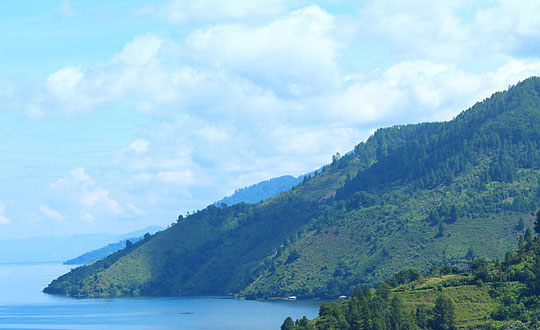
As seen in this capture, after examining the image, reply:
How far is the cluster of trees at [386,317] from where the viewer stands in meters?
151

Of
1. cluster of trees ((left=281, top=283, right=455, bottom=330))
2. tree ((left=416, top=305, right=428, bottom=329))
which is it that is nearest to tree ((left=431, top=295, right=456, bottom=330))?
cluster of trees ((left=281, top=283, right=455, bottom=330))

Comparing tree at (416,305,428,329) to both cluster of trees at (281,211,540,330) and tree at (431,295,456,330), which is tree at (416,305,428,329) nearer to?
cluster of trees at (281,211,540,330)

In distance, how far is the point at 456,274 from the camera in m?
184

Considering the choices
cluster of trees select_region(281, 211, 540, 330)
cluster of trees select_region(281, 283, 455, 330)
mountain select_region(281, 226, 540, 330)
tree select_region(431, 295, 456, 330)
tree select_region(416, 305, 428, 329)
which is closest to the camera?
cluster of trees select_region(281, 211, 540, 330)

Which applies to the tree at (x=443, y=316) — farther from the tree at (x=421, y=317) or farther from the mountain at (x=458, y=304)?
the tree at (x=421, y=317)

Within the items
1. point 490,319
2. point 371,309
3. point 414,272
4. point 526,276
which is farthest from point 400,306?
point 414,272

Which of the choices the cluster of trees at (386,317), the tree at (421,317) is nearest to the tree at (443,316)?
the cluster of trees at (386,317)

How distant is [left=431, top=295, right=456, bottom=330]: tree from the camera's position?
498ft

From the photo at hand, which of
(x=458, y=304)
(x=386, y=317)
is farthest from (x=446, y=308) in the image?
(x=386, y=317)

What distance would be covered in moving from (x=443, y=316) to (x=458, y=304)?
9.67 meters

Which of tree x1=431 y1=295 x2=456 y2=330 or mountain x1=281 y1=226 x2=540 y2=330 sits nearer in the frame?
tree x1=431 y1=295 x2=456 y2=330

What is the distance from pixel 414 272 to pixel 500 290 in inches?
1275

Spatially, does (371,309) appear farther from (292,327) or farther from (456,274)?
(456,274)

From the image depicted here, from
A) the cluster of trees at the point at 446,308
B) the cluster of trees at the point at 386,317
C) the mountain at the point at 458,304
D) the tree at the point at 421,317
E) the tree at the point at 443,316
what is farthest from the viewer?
the tree at the point at 421,317
